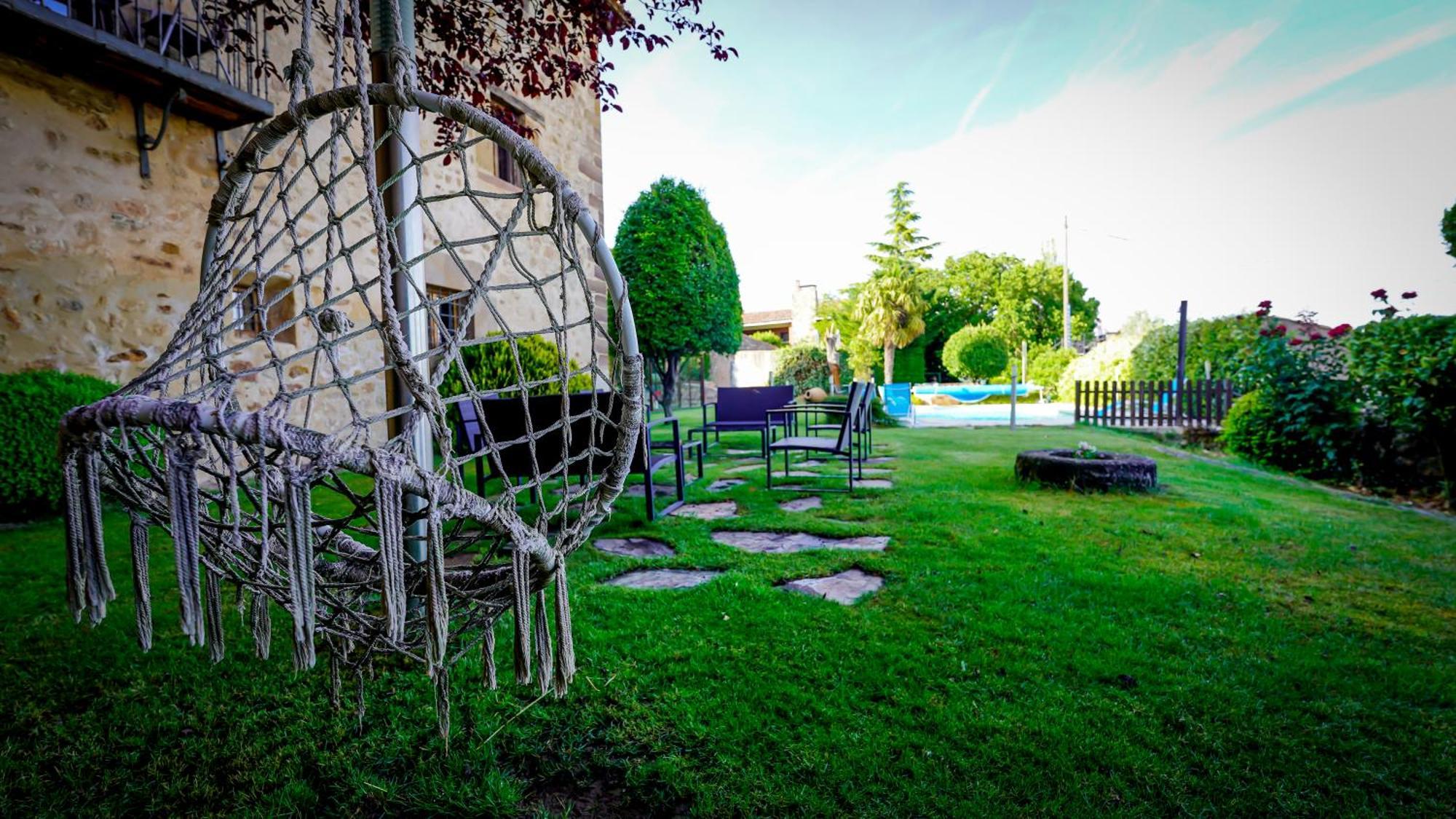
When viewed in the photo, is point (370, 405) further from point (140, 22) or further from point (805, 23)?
point (805, 23)

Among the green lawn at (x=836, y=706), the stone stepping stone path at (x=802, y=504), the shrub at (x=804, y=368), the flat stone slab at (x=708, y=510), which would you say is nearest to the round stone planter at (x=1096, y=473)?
the green lawn at (x=836, y=706)

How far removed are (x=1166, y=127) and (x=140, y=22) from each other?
13.1m

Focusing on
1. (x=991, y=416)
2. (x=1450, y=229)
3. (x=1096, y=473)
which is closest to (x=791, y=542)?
(x=1096, y=473)

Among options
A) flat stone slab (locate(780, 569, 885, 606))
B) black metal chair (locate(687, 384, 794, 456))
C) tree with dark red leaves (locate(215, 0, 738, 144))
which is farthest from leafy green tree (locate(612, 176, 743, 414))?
flat stone slab (locate(780, 569, 885, 606))

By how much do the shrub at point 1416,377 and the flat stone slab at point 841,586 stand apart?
4.69 m

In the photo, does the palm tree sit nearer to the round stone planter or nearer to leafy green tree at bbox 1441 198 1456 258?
leafy green tree at bbox 1441 198 1456 258

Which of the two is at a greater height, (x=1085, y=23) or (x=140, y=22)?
(x=1085, y=23)

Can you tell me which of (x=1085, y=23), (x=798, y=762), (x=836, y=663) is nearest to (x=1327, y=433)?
(x=1085, y=23)

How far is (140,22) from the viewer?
3.77 metres

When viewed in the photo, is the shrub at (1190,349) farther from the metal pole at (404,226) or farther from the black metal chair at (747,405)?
the metal pole at (404,226)

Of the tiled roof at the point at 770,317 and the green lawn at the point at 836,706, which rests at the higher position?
the tiled roof at the point at 770,317

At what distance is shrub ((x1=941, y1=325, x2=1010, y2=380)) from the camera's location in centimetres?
1977

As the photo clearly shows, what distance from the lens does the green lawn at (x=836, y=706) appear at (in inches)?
48.6

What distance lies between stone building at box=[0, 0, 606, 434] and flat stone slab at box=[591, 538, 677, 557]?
8.70 ft
